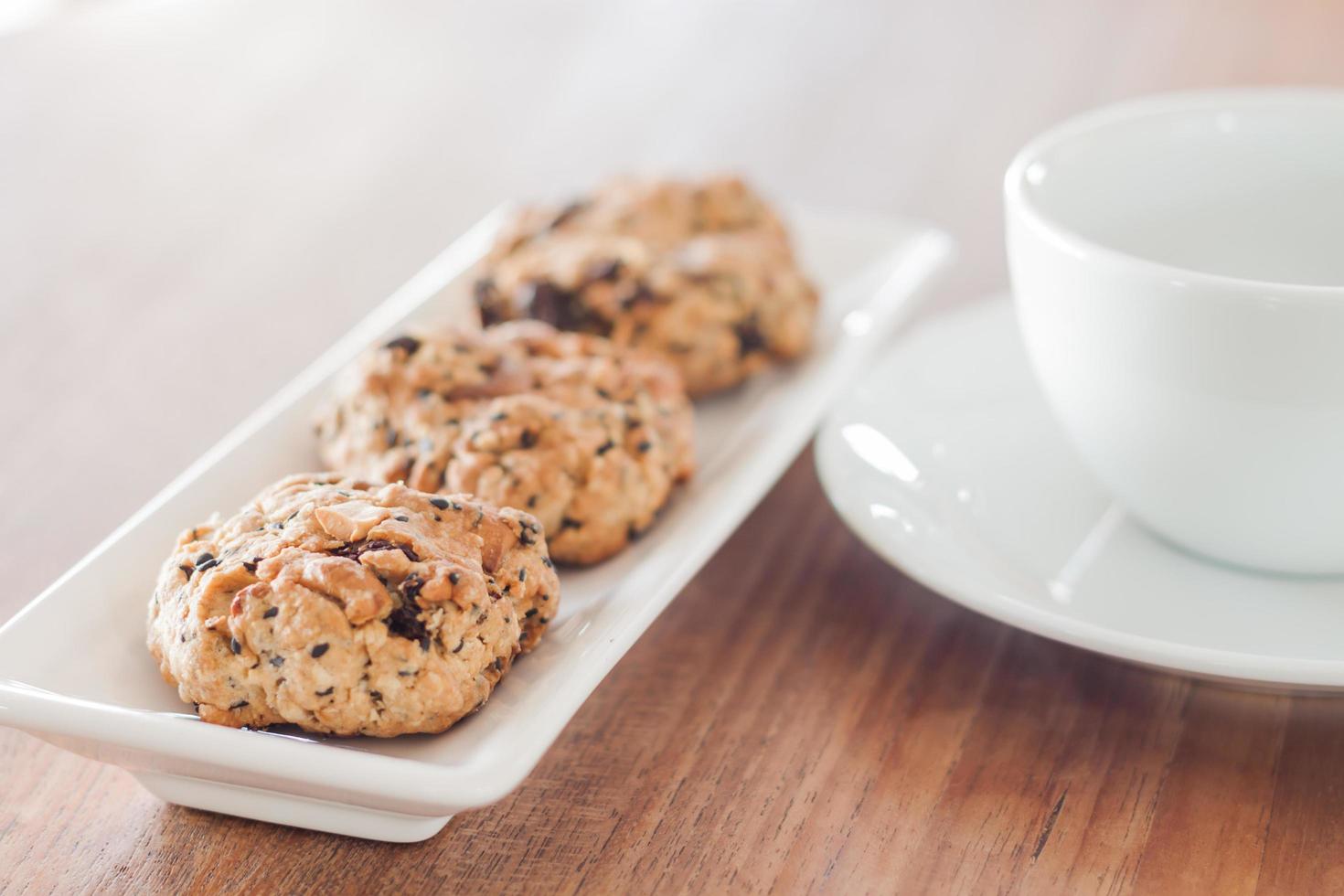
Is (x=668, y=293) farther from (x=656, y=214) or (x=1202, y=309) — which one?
(x=1202, y=309)

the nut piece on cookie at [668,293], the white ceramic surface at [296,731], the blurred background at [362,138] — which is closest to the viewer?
the white ceramic surface at [296,731]

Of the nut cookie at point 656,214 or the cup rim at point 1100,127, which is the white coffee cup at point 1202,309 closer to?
the cup rim at point 1100,127

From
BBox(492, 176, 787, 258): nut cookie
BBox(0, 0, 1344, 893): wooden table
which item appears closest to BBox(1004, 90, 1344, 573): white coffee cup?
BBox(0, 0, 1344, 893): wooden table

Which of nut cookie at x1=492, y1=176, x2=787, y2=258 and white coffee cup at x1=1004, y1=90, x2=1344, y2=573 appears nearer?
white coffee cup at x1=1004, y1=90, x2=1344, y2=573

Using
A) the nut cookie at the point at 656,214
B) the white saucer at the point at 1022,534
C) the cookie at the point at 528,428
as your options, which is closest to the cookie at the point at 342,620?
A: the cookie at the point at 528,428

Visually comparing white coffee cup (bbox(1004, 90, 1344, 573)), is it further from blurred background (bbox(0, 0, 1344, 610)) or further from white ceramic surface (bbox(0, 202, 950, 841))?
blurred background (bbox(0, 0, 1344, 610))

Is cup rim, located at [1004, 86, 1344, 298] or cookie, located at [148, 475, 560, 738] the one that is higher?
cookie, located at [148, 475, 560, 738]

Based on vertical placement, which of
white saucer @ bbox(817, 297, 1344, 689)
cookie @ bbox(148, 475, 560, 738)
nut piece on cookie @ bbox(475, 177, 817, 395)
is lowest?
white saucer @ bbox(817, 297, 1344, 689)
